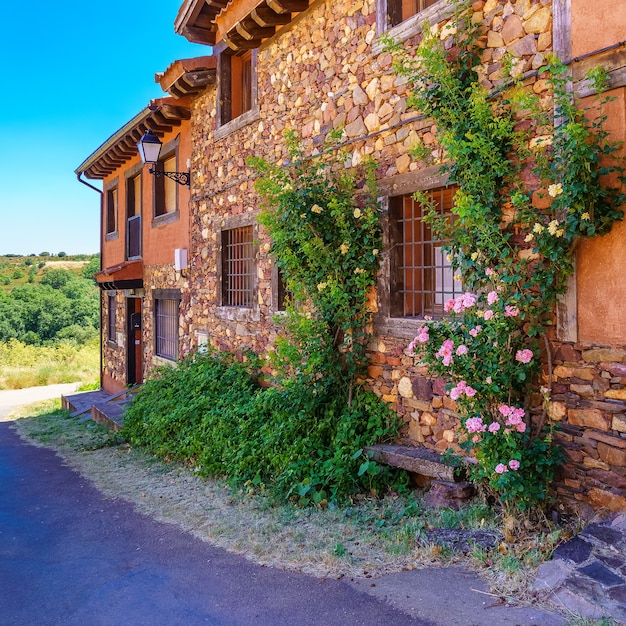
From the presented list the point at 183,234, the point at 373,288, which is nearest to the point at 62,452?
the point at 183,234

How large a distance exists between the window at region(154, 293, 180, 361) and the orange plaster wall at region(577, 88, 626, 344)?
7940 millimetres

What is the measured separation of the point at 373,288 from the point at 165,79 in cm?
600

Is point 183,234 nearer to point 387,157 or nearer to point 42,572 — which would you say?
point 387,157

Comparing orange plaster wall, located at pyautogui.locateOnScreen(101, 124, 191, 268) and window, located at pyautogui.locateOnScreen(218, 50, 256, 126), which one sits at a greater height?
window, located at pyautogui.locateOnScreen(218, 50, 256, 126)

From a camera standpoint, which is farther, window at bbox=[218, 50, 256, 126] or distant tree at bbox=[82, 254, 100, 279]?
distant tree at bbox=[82, 254, 100, 279]

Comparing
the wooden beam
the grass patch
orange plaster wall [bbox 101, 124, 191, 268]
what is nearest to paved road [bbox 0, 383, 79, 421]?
the grass patch

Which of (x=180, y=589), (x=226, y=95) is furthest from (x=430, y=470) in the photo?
(x=226, y=95)

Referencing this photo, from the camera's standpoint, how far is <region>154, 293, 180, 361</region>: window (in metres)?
11.3

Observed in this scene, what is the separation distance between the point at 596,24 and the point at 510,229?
58.2 inches

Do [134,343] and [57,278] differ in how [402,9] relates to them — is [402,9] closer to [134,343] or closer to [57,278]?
[134,343]

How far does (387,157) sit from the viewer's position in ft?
19.3

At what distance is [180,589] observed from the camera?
4.05 meters

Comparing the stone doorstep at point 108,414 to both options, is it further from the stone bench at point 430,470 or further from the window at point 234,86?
the stone bench at point 430,470

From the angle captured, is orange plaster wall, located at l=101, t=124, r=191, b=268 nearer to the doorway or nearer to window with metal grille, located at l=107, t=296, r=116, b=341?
window with metal grille, located at l=107, t=296, r=116, b=341
